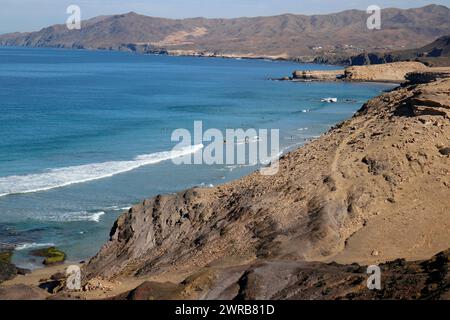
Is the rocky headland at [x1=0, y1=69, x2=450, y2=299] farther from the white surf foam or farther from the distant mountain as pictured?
the distant mountain

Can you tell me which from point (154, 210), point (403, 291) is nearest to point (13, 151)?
point (154, 210)

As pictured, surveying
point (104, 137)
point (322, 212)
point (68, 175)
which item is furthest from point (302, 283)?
point (104, 137)

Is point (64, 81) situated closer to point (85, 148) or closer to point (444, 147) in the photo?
point (85, 148)

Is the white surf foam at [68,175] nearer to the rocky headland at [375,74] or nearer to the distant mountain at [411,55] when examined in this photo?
the rocky headland at [375,74]

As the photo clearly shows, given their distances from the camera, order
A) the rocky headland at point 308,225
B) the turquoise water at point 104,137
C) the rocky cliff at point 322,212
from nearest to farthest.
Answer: the rocky headland at point 308,225
the rocky cliff at point 322,212
the turquoise water at point 104,137

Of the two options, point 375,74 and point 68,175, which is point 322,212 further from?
point 375,74

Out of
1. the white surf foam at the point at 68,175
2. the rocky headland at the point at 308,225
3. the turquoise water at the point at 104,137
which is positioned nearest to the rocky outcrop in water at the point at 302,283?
the rocky headland at the point at 308,225
